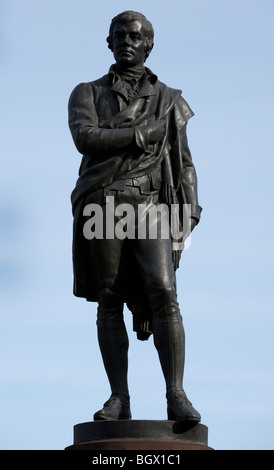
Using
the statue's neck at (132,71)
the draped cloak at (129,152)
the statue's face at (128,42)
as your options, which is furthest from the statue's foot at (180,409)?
the statue's face at (128,42)

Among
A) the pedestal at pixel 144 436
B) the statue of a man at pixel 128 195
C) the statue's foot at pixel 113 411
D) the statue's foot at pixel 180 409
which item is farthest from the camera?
the statue of a man at pixel 128 195

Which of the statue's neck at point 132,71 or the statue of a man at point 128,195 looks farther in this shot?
the statue's neck at point 132,71

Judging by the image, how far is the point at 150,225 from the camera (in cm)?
1474

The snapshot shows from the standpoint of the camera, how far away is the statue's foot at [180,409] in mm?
14070

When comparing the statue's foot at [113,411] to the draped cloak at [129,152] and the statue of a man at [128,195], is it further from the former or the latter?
the draped cloak at [129,152]

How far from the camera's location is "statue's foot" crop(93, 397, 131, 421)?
1434cm

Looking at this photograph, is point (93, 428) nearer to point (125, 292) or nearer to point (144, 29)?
point (125, 292)

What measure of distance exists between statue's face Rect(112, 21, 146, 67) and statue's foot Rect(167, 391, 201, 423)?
3415 millimetres

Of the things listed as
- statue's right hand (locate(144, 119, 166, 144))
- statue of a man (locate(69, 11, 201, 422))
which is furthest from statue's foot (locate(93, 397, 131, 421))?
statue's right hand (locate(144, 119, 166, 144))

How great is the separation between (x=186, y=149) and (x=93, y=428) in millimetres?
3057

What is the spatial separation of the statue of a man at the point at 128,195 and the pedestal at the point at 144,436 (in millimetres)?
287

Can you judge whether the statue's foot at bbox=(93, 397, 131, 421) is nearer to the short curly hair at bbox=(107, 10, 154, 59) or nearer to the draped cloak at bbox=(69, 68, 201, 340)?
the draped cloak at bbox=(69, 68, 201, 340)

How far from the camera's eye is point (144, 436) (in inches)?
551

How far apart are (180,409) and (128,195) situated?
2190 mm
